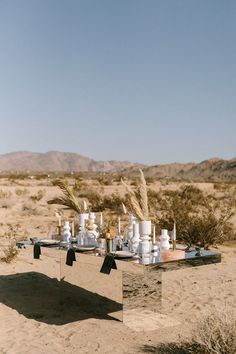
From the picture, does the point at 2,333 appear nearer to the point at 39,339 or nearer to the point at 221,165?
the point at 39,339

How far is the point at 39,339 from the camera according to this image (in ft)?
17.2

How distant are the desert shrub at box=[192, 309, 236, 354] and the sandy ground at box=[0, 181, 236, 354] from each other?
2.48 feet

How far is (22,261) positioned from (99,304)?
3.19 meters

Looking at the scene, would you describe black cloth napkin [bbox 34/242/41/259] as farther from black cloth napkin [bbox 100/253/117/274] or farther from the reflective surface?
black cloth napkin [bbox 100/253/117/274]

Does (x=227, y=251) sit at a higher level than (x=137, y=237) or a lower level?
lower

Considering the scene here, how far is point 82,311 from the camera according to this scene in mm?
6301

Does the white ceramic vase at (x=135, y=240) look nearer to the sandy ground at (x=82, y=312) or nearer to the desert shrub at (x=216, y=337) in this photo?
the sandy ground at (x=82, y=312)

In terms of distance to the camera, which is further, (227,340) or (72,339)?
(72,339)

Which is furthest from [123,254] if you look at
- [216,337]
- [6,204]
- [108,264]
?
[6,204]

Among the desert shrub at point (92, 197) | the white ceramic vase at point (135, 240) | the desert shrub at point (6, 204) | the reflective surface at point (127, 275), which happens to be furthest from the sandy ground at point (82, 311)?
the desert shrub at point (6, 204)

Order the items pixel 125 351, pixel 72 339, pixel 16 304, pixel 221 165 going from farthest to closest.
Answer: pixel 221 165, pixel 16 304, pixel 72 339, pixel 125 351

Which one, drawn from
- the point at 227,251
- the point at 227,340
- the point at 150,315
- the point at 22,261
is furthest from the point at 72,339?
the point at 227,251

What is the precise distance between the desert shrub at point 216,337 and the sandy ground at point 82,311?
2.48 ft

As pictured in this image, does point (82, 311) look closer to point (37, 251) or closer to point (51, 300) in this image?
point (51, 300)
